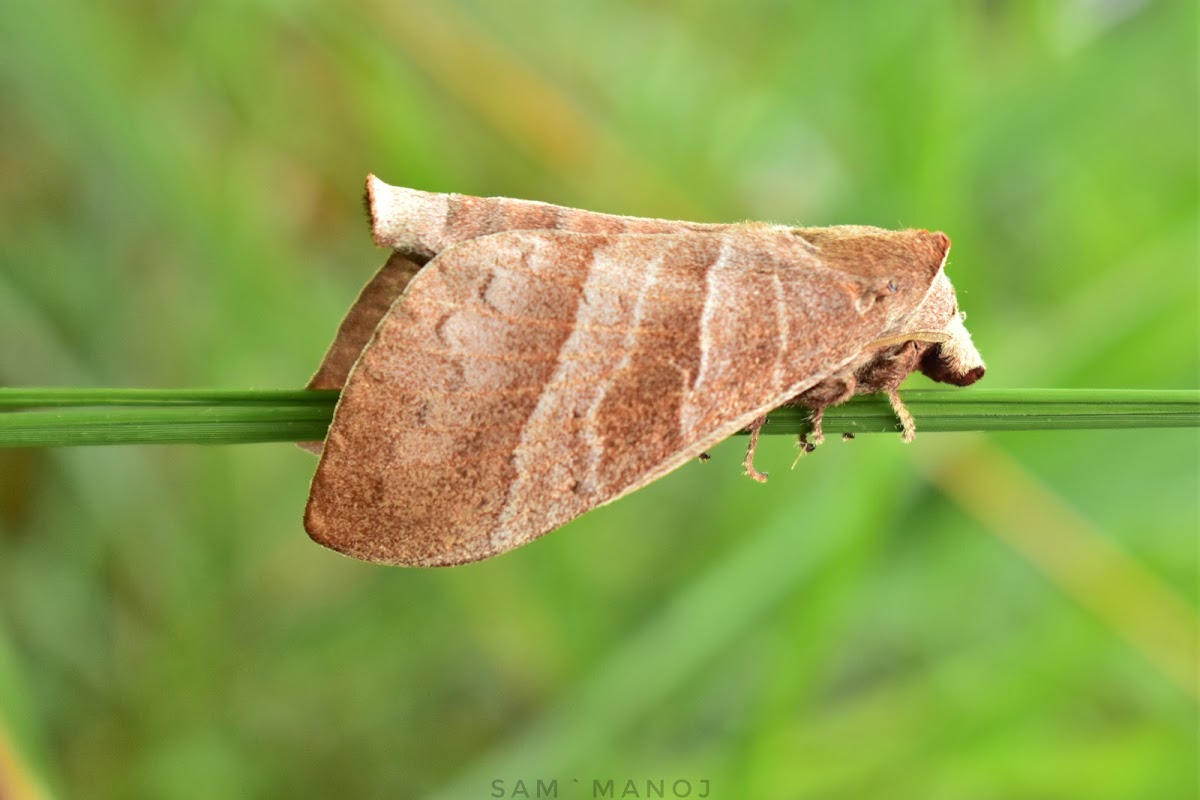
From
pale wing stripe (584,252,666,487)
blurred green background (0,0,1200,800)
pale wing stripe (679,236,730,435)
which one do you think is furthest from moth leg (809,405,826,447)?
blurred green background (0,0,1200,800)

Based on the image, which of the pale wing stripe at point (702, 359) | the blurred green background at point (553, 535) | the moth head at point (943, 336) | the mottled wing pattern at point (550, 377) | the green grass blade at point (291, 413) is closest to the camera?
the green grass blade at point (291, 413)

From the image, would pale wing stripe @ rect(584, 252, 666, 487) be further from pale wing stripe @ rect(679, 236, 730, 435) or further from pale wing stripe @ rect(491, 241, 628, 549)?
pale wing stripe @ rect(679, 236, 730, 435)

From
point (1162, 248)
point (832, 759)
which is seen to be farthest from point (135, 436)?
point (1162, 248)

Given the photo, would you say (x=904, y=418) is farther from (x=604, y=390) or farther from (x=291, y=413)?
(x=291, y=413)

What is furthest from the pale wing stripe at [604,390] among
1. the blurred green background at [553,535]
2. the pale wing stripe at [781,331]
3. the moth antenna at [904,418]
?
the blurred green background at [553,535]

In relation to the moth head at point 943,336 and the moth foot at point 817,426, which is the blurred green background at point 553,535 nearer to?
the moth head at point 943,336

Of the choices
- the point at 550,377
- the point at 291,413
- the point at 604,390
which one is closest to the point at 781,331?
the point at 604,390
